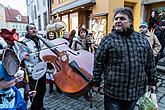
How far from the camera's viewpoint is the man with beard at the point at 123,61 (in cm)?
194

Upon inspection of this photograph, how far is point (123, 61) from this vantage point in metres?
1.94

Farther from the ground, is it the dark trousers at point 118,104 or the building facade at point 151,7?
the building facade at point 151,7

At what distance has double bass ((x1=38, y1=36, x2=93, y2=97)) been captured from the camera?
2.87 meters

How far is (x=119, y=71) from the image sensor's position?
6.42 ft

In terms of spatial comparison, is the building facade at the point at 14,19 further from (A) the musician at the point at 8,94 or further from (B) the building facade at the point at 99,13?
(A) the musician at the point at 8,94

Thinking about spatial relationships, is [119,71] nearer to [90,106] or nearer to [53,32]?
[90,106]

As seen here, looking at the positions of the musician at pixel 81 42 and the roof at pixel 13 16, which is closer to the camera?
the musician at pixel 81 42

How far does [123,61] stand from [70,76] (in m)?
1.28

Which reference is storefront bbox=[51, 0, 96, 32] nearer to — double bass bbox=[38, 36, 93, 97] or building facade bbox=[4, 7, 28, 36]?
double bass bbox=[38, 36, 93, 97]

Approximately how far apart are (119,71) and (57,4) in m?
13.0

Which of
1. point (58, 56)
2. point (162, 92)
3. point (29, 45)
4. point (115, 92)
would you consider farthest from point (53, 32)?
point (115, 92)

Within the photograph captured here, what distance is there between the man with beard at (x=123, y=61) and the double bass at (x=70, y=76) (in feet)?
2.72

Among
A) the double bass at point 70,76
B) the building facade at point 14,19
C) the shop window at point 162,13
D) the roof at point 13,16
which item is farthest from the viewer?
the roof at point 13,16

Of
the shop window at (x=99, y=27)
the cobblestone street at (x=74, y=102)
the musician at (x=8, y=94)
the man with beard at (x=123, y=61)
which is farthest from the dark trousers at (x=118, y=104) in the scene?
the shop window at (x=99, y=27)
